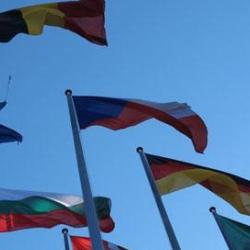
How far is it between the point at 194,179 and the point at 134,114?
3075 millimetres

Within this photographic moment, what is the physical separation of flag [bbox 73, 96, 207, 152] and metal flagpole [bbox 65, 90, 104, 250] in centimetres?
134

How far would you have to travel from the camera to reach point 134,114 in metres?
Answer: 15.6

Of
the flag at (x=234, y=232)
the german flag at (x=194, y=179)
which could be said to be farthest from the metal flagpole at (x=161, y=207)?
the flag at (x=234, y=232)

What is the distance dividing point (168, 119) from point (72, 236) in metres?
4.96

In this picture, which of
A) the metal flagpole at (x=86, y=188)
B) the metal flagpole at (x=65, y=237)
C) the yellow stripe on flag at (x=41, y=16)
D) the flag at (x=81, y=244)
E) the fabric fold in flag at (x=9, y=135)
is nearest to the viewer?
the metal flagpole at (x=86, y=188)

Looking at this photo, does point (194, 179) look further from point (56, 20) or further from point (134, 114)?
point (56, 20)

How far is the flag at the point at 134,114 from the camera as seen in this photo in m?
15.0

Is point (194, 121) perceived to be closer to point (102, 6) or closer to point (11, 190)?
point (102, 6)

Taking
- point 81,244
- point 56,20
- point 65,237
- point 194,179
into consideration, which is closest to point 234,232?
point 194,179

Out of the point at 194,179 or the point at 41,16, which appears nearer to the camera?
the point at 41,16

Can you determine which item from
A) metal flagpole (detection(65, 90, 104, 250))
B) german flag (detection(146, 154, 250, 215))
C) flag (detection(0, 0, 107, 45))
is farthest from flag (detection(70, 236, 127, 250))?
flag (detection(0, 0, 107, 45))

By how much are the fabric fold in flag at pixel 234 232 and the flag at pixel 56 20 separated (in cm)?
676

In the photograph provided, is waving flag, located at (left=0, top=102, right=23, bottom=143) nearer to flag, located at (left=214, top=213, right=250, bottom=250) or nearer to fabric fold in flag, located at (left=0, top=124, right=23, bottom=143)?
fabric fold in flag, located at (left=0, top=124, right=23, bottom=143)

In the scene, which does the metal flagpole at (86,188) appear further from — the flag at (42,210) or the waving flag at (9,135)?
the flag at (42,210)
